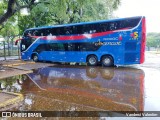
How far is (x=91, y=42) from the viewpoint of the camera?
17453 millimetres

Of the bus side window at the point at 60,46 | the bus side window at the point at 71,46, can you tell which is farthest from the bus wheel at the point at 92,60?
the bus side window at the point at 60,46

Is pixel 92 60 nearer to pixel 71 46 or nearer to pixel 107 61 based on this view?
pixel 107 61

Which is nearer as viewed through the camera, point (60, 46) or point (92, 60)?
point (92, 60)

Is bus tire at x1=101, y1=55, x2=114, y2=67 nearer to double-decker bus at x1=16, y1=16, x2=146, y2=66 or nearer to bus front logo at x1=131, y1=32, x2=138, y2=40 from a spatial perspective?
double-decker bus at x1=16, y1=16, x2=146, y2=66

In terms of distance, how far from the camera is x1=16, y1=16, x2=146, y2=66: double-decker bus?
15609mm

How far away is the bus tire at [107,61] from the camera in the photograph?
55.9ft

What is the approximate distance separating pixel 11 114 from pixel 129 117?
309 centimetres

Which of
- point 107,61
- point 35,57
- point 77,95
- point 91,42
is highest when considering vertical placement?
point 91,42

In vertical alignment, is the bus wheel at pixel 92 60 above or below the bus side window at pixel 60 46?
below

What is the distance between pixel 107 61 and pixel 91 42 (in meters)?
2.01

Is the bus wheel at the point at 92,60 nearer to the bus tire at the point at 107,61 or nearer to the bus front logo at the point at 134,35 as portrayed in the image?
the bus tire at the point at 107,61

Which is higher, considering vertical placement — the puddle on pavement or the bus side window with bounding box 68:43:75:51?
the bus side window with bounding box 68:43:75:51

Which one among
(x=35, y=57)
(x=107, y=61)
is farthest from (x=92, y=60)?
(x=35, y=57)

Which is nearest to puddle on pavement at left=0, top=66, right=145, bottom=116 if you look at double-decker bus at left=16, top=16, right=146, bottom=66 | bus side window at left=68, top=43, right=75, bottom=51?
double-decker bus at left=16, top=16, right=146, bottom=66
